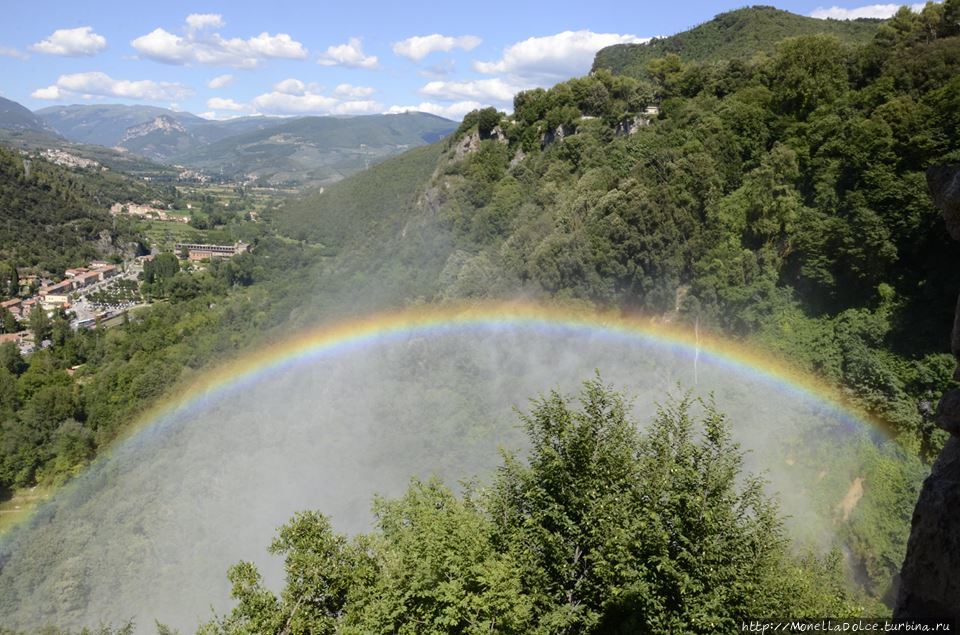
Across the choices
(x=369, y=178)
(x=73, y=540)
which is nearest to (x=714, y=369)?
(x=73, y=540)

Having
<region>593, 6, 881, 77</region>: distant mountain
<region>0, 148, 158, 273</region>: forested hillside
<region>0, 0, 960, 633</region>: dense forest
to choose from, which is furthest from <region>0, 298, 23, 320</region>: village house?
<region>593, 6, 881, 77</region>: distant mountain

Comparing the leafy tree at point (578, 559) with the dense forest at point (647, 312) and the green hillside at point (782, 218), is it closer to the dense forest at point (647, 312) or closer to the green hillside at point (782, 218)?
the dense forest at point (647, 312)

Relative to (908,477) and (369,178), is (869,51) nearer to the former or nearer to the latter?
(908,477)

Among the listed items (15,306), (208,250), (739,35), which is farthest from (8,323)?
(739,35)

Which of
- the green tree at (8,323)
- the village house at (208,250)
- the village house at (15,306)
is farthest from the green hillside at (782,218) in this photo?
the village house at (208,250)

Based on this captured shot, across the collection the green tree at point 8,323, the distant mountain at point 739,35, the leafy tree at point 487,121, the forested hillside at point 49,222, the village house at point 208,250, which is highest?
the distant mountain at point 739,35

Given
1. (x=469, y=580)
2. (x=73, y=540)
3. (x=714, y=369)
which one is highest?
(x=469, y=580)

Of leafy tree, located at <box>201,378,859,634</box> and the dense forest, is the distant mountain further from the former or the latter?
leafy tree, located at <box>201,378,859,634</box>
